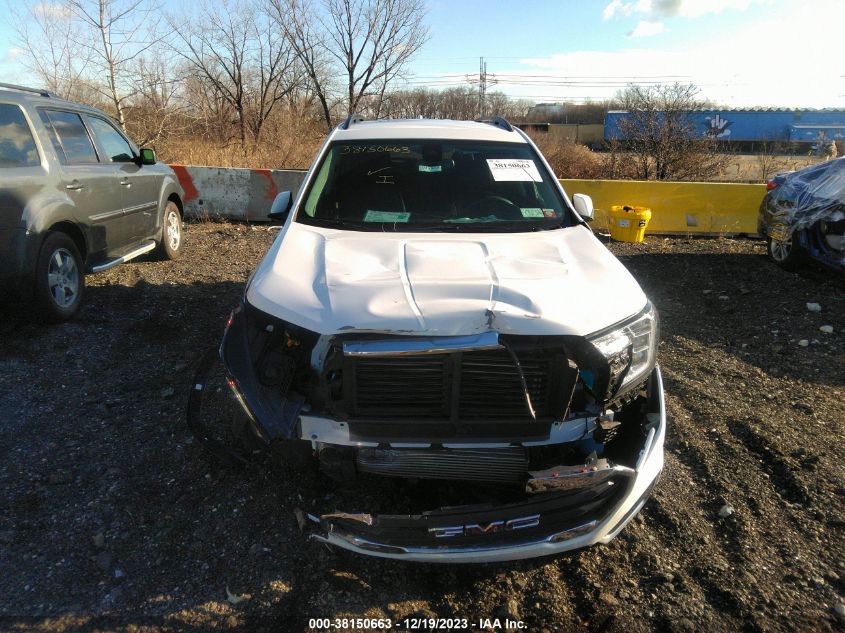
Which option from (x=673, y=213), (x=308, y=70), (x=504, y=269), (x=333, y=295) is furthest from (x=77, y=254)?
(x=308, y=70)

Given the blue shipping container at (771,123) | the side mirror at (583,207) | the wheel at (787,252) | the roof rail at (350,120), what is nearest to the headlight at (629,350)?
the side mirror at (583,207)

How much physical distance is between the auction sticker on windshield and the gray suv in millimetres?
3658

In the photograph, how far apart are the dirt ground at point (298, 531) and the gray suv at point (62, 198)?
0.58 metres

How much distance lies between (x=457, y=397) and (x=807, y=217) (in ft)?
21.1

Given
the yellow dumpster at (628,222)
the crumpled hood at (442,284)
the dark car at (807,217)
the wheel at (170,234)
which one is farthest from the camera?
the yellow dumpster at (628,222)

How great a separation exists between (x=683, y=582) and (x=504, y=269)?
1.58m

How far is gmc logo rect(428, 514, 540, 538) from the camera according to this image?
219 cm

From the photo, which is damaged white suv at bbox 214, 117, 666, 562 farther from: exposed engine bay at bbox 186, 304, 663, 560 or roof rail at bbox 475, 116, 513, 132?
roof rail at bbox 475, 116, 513, 132

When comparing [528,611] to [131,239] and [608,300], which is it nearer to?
[608,300]

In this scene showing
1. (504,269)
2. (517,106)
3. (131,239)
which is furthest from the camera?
(517,106)

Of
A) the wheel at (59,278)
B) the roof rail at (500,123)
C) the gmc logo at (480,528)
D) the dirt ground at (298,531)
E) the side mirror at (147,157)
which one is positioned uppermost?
the roof rail at (500,123)

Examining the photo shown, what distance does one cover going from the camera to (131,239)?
6469 mm

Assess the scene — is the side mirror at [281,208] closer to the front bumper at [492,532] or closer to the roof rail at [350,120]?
the roof rail at [350,120]

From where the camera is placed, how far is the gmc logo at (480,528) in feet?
7.18
